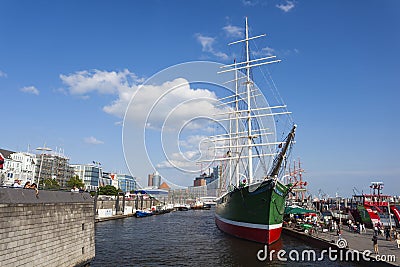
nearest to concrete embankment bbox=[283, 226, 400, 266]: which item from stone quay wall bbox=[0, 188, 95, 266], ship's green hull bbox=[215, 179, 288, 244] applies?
ship's green hull bbox=[215, 179, 288, 244]

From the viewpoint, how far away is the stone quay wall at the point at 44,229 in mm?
13742

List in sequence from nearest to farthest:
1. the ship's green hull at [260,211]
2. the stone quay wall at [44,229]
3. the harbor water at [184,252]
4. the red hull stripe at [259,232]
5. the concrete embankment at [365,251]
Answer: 1. the stone quay wall at [44,229]
2. the concrete embankment at [365,251]
3. the harbor water at [184,252]
4. the ship's green hull at [260,211]
5. the red hull stripe at [259,232]

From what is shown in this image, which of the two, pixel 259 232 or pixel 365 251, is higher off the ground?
pixel 259 232

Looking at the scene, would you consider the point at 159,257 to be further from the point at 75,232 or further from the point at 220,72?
the point at 220,72

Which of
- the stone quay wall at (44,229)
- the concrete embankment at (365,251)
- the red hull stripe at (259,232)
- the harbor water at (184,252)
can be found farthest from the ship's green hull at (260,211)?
the stone quay wall at (44,229)

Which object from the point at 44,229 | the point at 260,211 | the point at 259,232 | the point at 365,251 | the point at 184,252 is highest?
the point at 44,229

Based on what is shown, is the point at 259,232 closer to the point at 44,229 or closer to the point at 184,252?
the point at 184,252

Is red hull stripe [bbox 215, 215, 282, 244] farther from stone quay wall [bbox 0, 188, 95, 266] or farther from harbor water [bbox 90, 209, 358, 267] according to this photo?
stone quay wall [bbox 0, 188, 95, 266]

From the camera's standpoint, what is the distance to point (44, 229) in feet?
54.4

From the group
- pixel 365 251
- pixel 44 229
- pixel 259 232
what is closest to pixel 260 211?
pixel 259 232

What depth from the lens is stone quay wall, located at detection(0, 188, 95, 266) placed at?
13.7 m

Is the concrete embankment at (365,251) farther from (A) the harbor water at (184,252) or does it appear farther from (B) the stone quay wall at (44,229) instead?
(B) the stone quay wall at (44,229)

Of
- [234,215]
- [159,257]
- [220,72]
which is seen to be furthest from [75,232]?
[220,72]

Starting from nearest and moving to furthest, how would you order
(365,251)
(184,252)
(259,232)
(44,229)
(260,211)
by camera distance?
(44,229), (365,251), (184,252), (260,211), (259,232)
